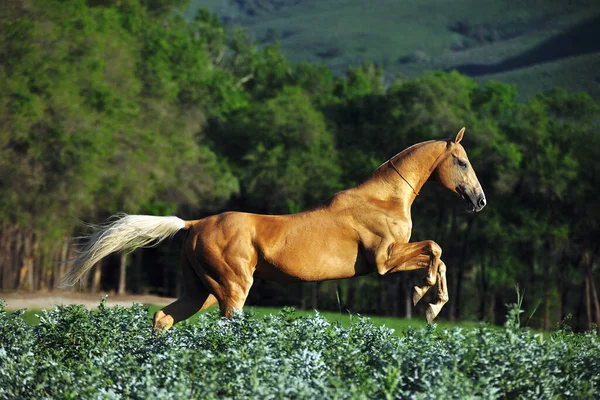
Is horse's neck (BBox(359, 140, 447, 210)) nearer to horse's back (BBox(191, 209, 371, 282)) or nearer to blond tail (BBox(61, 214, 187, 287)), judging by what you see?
horse's back (BBox(191, 209, 371, 282))

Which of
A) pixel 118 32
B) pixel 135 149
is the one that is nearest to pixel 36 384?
pixel 135 149

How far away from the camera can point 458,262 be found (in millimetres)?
54812

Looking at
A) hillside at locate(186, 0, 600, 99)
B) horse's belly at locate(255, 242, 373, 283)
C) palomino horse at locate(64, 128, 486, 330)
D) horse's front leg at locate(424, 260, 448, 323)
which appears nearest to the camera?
horse's front leg at locate(424, 260, 448, 323)

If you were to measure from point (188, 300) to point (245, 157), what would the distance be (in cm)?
4581

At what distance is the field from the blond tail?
1.69 m

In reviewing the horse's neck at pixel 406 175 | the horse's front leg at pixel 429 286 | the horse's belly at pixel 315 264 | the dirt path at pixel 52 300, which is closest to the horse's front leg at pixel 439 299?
the horse's front leg at pixel 429 286

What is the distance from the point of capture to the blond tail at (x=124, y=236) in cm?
1232

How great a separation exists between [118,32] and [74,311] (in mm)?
37658

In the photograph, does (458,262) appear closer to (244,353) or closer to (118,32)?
(118,32)

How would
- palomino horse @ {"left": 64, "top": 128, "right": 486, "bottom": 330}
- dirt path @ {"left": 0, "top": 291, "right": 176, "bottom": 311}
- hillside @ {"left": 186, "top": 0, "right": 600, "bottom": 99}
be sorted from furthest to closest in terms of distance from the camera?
hillside @ {"left": 186, "top": 0, "right": 600, "bottom": 99} → dirt path @ {"left": 0, "top": 291, "right": 176, "bottom": 311} → palomino horse @ {"left": 64, "top": 128, "right": 486, "bottom": 330}

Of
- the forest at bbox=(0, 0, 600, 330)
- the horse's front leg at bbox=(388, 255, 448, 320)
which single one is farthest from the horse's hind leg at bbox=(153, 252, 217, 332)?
the forest at bbox=(0, 0, 600, 330)

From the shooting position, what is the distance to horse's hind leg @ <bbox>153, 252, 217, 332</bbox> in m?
12.3

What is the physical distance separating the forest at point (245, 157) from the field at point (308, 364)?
88.9 ft

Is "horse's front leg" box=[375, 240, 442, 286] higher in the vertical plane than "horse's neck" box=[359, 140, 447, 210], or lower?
lower
